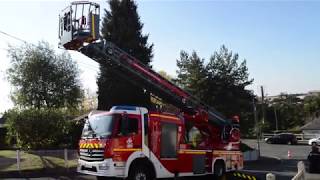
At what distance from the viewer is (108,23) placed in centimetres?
4494

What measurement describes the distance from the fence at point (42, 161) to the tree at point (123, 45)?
1458 centimetres

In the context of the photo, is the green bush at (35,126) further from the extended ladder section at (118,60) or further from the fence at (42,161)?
the extended ladder section at (118,60)

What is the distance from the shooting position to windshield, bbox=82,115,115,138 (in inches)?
672

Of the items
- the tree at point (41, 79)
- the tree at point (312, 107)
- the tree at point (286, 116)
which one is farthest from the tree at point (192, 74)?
the tree at point (312, 107)

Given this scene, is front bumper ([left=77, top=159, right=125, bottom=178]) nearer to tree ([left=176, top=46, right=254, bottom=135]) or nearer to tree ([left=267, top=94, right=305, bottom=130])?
tree ([left=176, top=46, right=254, bottom=135])

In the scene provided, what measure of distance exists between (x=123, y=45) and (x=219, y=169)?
23.3m

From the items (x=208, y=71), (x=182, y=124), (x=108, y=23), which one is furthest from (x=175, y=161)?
(x=108, y=23)

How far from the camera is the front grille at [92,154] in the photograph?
16.9 m

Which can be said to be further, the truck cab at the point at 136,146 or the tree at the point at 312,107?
the tree at the point at 312,107

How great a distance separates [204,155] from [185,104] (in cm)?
267

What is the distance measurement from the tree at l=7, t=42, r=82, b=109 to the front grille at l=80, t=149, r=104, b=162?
29080 mm

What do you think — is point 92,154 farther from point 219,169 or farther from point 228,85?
point 228,85

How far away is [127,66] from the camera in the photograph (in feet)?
69.9

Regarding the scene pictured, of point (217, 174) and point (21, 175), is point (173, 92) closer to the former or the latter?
point (217, 174)
